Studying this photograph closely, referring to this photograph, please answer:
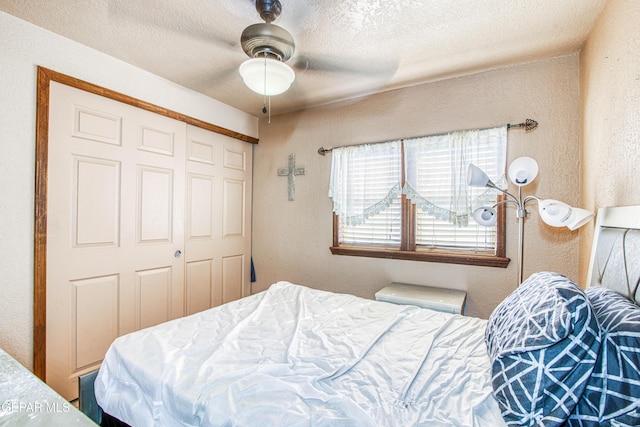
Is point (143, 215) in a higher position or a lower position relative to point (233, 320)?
higher

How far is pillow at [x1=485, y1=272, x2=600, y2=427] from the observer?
2.76ft

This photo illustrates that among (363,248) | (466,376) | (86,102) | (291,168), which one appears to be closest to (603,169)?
(466,376)

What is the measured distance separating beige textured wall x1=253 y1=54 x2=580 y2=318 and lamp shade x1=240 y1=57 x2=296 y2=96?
47.5 inches

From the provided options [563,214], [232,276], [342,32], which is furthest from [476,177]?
[232,276]

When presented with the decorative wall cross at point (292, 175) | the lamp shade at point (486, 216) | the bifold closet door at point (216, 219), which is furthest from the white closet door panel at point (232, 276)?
the lamp shade at point (486, 216)

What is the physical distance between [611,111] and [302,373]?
6.37 feet

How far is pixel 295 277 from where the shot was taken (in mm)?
3334

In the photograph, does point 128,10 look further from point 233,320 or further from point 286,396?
point 286,396

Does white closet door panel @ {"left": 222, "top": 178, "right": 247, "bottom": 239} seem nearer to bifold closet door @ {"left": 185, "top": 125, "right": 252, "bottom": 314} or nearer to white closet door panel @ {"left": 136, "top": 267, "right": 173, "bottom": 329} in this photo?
bifold closet door @ {"left": 185, "top": 125, "right": 252, "bottom": 314}

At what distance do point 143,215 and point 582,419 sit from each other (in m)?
2.81

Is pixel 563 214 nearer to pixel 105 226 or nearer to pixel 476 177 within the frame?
pixel 476 177

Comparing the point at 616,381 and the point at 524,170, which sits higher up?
the point at 524,170

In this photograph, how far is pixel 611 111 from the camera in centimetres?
154

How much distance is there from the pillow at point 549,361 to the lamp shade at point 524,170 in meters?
1.12
